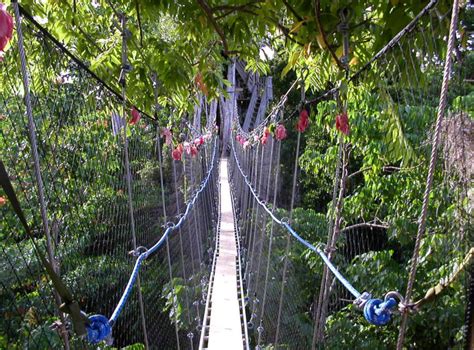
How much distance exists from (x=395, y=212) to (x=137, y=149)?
1386 millimetres

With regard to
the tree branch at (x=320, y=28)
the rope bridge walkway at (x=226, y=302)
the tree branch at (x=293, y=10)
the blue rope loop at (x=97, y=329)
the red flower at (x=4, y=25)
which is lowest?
the rope bridge walkway at (x=226, y=302)

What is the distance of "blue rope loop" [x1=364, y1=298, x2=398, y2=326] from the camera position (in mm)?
732

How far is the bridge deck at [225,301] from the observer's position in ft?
7.64

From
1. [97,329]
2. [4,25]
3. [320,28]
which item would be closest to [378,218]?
[320,28]

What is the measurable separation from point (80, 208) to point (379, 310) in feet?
4.64

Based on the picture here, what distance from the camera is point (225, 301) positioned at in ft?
9.30

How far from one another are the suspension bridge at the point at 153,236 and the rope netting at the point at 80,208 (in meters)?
0.01

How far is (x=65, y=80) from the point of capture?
127 centimetres

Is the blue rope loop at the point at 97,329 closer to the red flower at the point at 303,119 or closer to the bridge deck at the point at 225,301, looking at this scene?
the red flower at the point at 303,119

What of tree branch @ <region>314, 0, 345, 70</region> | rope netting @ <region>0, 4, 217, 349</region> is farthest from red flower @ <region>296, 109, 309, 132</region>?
rope netting @ <region>0, 4, 217, 349</region>

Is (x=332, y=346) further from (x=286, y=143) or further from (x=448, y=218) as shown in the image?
(x=286, y=143)

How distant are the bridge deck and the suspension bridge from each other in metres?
0.01

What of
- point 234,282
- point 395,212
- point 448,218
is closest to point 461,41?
point 448,218

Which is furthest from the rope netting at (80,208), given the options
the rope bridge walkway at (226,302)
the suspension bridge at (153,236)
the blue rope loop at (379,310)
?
the blue rope loop at (379,310)
